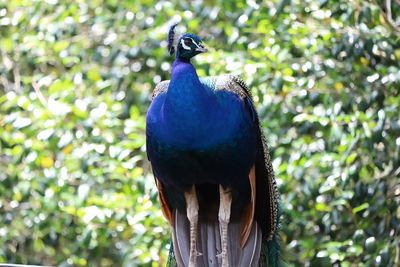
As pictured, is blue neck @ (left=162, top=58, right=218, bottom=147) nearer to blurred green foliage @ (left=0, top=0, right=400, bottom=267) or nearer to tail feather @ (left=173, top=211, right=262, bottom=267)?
tail feather @ (left=173, top=211, right=262, bottom=267)

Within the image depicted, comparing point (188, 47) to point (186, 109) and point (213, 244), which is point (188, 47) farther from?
point (213, 244)

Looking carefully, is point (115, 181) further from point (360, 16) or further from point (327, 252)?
point (360, 16)

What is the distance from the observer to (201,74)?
3.77m

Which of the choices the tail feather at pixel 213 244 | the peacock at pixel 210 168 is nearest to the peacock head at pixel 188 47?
the peacock at pixel 210 168

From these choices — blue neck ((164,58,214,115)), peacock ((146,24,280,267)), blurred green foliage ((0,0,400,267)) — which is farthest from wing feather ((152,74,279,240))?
blurred green foliage ((0,0,400,267))

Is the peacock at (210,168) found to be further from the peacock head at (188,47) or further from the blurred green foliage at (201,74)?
the blurred green foliage at (201,74)

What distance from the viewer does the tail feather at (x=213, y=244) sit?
108 inches

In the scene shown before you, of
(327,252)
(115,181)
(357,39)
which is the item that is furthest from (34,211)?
(357,39)

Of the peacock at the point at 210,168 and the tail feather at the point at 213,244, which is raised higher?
the peacock at the point at 210,168

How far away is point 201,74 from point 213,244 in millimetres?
1202

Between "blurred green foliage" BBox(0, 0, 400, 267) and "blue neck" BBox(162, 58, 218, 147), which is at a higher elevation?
"blue neck" BBox(162, 58, 218, 147)

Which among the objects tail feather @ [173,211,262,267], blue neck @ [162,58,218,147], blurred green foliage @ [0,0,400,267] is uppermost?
blue neck @ [162,58,218,147]

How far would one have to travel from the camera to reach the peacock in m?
2.46

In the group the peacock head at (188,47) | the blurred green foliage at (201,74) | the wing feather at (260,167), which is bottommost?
the blurred green foliage at (201,74)
